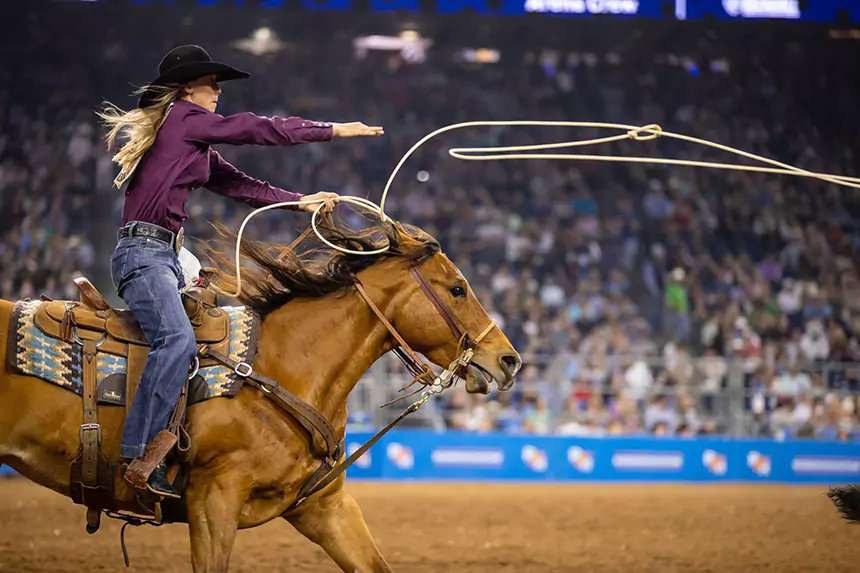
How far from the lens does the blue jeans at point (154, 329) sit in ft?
14.2

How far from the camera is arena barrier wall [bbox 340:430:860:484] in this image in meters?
13.4

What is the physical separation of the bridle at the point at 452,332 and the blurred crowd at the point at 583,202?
30.0 ft

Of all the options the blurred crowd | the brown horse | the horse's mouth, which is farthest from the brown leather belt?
the blurred crowd

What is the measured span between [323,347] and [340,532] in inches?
35.1

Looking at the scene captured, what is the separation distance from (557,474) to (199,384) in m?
9.74

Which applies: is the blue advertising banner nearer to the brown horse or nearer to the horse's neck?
the brown horse

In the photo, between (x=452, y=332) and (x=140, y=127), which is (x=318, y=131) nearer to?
(x=140, y=127)

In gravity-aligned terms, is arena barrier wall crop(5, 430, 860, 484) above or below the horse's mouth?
below

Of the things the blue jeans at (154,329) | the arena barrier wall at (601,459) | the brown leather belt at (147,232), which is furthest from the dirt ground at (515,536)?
the brown leather belt at (147,232)

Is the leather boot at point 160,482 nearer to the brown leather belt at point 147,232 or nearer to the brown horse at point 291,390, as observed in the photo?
the brown horse at point 291,390

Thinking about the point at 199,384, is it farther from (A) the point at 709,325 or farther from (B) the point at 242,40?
(B) the point at 242,40

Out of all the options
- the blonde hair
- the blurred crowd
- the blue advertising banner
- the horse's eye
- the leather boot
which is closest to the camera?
the leather boot

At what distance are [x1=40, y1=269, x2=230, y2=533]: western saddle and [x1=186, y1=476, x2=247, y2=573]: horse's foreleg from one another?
0.56ft

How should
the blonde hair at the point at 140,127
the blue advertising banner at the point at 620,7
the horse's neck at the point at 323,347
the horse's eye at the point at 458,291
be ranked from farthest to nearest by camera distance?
1. the blue advertising banner at the point at 620,7
2. the horse's eye at the point at 458,291
3. the horse's neck at the point at 323,347
4. the blonde hair at the point at 140,127
